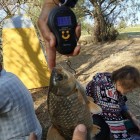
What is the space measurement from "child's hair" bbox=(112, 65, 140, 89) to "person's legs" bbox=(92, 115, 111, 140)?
1.38 feet

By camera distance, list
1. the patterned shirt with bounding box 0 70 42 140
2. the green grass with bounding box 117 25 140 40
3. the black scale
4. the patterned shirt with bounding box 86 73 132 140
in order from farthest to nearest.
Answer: the green grass with bounding box 117 25 140 40
the patterned shirt with bounding box 86 73 132 140
the patterned shirt with bounding box 0 70 42 140
the black scale

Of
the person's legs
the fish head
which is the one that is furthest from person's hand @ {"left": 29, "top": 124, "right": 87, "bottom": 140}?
the person's legs

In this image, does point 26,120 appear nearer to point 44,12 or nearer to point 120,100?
point 120,100

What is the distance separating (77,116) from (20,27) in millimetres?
7168

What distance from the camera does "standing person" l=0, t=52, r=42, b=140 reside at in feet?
10.5

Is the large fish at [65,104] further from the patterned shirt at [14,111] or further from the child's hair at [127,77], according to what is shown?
the child's hair at [127,77]

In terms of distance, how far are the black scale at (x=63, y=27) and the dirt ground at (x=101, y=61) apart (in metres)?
4.15

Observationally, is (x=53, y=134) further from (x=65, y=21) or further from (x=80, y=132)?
(x=65, y=21)

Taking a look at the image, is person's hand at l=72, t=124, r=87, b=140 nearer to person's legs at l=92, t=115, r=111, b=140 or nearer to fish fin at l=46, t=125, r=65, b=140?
fish fin at l=46, t=125, r=65, b=140

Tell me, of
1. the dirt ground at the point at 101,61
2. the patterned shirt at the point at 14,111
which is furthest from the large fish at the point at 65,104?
the dirt ground at the point at 101,61

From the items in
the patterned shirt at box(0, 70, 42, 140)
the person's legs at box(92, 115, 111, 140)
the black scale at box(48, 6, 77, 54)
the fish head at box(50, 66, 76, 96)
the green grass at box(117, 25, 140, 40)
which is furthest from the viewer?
the green grass at box(117, 25, 140, 40)

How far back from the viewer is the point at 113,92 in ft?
12.3

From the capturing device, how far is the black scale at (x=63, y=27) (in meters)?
1.60

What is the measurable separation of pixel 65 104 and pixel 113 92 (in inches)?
99.1
